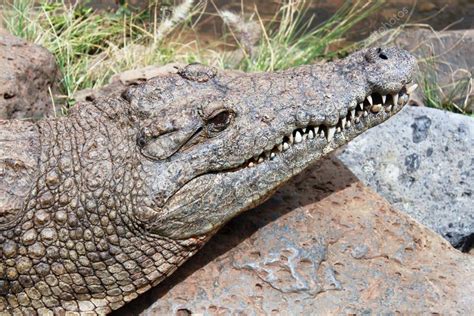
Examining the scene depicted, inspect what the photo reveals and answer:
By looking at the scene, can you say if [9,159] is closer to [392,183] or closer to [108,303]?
[108,303]

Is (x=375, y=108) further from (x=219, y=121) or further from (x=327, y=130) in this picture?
(x=219, y=121)

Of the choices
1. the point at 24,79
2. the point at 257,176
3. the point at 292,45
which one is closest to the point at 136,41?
the point at 292,45

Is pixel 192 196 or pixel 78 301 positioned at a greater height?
pixel 192 196

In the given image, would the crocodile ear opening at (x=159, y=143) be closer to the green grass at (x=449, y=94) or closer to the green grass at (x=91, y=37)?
the green grass at (x=91, y=37)

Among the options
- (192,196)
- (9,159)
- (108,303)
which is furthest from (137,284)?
(9,159)

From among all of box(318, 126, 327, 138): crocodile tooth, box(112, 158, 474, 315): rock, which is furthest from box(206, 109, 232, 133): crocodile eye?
box(112, 158, 474, 315): rock

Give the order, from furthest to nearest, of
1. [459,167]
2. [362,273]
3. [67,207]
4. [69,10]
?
[69,10]
[459,167]
[362,273]
[67,207]

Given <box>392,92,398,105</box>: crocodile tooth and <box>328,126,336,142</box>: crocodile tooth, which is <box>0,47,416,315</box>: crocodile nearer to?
<box>328,126,336,142</box>: crocodile tooth

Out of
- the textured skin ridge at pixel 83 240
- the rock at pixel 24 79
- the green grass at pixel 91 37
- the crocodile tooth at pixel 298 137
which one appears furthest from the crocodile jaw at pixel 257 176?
the green grass at pixel 91 37

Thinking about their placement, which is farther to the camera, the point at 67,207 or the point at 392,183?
the point at 392,183
